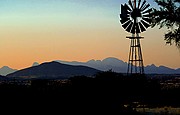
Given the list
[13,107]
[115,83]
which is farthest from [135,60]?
[13,107]

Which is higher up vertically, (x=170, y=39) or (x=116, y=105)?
(x=170, y=39)

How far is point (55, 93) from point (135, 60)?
20.7m

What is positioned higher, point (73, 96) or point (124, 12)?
point (124, 12)

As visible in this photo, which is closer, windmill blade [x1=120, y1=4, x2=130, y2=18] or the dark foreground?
the dark foreground

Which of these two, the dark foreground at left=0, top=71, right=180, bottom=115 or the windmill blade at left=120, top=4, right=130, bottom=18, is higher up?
the windmill blade at left=120, top=4, right=130, bottom=18

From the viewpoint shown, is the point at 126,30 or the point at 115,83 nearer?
the point at 115,83

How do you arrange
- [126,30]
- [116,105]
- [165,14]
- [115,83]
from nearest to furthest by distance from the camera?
[116,105], [115,83], [165,14], [126,30]

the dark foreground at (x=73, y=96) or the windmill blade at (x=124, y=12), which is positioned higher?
the windmill blade at (x=124, y=12)

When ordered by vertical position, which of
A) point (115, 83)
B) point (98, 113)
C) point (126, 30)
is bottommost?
point (98, 113)

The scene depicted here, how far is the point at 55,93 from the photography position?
24.2 m

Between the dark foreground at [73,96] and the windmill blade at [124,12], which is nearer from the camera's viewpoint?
the dark foreground at [73,96]

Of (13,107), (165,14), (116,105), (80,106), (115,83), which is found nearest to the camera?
(13,107)

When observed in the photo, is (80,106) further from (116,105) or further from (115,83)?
(115,83)

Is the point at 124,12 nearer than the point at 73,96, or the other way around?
the point at 73,96
